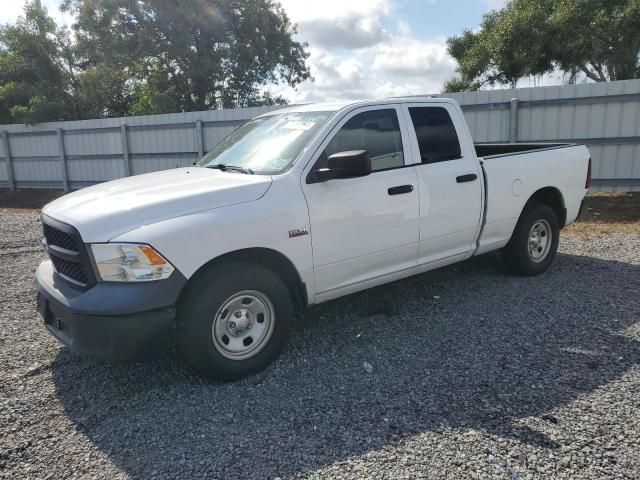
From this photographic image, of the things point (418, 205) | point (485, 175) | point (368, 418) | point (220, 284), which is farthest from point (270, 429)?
point (485, 175)

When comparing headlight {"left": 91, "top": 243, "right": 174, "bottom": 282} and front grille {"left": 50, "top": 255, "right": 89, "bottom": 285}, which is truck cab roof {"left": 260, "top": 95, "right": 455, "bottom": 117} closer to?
headlight {"left": 91, "top": 243, "right": 174, "bottom": 282}

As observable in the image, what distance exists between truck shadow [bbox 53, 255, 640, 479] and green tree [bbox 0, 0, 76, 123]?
62.8ft

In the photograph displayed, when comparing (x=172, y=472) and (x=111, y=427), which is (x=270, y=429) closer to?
(x=172, y=472)

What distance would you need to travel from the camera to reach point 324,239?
4.20 metres

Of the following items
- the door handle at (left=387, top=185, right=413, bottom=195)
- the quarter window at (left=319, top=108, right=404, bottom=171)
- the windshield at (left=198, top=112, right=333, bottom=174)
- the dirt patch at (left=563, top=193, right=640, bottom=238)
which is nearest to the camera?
the windshield at (left=198, top=112, right=333, bottom=174)

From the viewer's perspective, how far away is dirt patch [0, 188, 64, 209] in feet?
50.8

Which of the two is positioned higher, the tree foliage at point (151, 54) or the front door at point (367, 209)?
the tree foliage at point (151, 54)

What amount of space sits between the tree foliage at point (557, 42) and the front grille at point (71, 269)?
17.1m

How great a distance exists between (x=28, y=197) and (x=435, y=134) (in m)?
15.2

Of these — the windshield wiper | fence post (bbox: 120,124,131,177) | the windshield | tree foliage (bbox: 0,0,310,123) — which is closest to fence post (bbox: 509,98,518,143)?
the windshield

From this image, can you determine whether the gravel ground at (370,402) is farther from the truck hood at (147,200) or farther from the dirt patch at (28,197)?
the dirt patch at (28,197)

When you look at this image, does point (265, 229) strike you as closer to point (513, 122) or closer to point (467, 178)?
point (467, 178)

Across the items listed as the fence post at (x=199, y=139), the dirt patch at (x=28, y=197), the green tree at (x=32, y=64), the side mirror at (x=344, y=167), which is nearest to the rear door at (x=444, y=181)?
the side mirror at (x=344, y=167)

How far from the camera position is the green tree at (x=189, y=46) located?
72.8 ft
